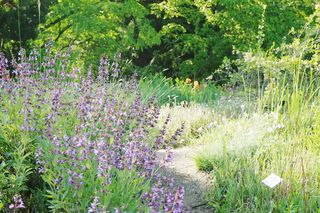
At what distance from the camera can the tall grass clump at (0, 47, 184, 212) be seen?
121 inches

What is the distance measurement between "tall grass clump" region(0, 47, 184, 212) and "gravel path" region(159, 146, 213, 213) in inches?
14.3

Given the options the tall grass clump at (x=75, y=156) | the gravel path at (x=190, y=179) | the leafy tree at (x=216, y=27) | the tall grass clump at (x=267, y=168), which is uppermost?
the tall grass clump at (x=75, y=156)

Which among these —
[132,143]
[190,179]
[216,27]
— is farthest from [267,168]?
[216,27]

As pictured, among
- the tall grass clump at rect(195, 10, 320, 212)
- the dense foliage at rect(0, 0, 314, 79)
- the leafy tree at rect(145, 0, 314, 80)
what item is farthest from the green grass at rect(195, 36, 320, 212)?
the leafy tree at rect(145, 0, 314, 80)

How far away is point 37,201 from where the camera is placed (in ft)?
12.6

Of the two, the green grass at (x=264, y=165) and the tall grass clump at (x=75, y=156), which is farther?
the green grass at (x=264, y=165)

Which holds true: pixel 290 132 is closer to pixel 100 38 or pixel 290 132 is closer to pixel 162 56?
pixel 100 38

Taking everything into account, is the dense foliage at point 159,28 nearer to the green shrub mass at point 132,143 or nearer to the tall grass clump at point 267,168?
the green shrub mass at point 132,143

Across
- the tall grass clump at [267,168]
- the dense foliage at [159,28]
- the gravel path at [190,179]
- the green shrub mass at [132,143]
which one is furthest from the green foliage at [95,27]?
the tall grass clump at [267,168]

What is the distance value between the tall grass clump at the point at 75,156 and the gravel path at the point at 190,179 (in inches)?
14.3

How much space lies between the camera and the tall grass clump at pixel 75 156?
10.1 ft

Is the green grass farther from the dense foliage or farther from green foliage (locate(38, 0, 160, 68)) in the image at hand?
green foliage (locate(38, 0, 160, 68))

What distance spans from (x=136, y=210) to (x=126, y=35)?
10.6m

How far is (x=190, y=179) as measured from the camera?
4711 millimetres
